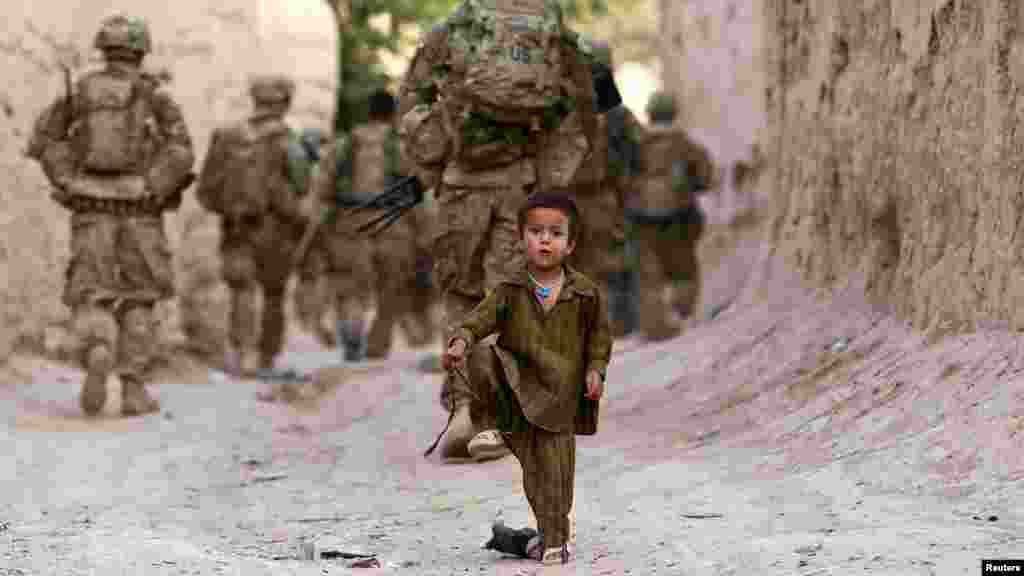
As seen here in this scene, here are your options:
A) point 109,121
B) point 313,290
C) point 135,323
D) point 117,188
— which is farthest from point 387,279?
point 109,121

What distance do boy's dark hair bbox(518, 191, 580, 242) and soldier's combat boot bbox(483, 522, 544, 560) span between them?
2.91 feet

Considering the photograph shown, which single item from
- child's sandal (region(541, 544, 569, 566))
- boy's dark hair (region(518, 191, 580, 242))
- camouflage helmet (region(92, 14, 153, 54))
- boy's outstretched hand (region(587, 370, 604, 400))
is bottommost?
child's sandal (region(541, 544, 569, 566))

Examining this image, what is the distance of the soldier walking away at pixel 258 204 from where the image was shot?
45.4ft

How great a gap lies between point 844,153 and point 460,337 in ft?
13.6

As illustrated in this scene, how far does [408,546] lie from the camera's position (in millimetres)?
5715

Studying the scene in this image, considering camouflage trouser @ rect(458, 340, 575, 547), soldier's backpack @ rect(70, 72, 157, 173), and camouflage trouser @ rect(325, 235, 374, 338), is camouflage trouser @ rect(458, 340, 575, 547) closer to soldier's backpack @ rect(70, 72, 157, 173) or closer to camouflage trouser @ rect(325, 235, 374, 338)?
soldier's backpack @ rect(70, 72, 157, 173)

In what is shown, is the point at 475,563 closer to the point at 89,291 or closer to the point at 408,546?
the point at 408,546

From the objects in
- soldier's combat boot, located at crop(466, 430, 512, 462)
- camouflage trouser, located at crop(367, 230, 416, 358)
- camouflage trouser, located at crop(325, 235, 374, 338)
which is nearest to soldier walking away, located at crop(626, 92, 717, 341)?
camouflage trouser, located at crop(367, 230, 416, 358)

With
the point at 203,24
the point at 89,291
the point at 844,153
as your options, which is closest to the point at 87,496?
the point at 89,291

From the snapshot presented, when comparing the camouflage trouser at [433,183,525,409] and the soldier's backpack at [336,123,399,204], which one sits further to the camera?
the soldier's backpack at [336,123,399,204]

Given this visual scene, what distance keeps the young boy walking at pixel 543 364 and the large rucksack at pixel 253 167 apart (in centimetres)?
862

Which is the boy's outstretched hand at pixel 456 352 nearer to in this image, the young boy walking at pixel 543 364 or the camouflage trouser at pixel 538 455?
the young boy walking at pixel 543 364

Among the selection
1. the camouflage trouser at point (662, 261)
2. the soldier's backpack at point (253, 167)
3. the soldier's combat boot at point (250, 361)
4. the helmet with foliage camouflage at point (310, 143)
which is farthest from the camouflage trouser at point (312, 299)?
the camouflage trouser at point (662, 261)

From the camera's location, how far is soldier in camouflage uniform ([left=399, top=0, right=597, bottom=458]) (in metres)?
7.88
